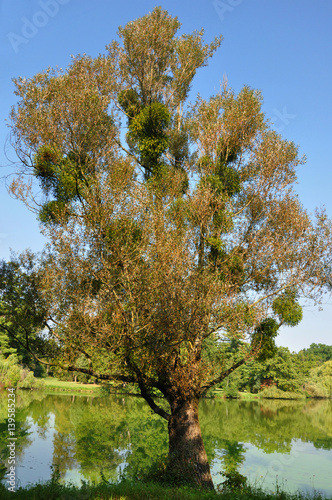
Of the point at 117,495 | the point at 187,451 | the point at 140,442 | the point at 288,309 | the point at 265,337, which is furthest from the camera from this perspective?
the point at 140,442

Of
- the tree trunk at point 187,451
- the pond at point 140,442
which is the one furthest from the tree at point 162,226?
the pond at point 140,442

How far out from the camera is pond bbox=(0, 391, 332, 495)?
2333 cm

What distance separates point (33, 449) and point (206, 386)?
1885cm

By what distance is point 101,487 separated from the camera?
39.2 feet

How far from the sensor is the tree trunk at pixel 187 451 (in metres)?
14.0

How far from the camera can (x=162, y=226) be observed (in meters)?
15.3

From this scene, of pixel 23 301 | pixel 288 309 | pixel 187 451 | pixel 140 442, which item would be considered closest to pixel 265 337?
pixel 288 309

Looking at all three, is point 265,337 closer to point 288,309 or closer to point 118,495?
point 288,309

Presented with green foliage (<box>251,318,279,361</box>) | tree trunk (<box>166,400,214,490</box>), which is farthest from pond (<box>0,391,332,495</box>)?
green foliage (<box>251,318,279,361</box>)

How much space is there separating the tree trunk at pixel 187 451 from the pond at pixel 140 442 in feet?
3.11

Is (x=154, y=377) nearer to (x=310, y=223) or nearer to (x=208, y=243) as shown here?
(x=208, y=243)

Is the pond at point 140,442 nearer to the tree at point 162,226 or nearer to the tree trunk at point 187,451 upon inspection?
the tree trunk at point 187,451

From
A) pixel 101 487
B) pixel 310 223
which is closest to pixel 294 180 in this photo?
pixel 310 223

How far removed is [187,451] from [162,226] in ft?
29.2
